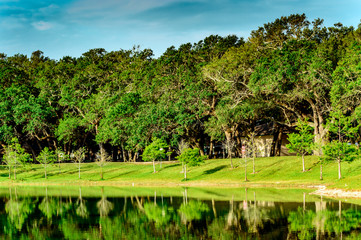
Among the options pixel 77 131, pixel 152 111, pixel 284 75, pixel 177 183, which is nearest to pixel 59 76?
pixel 77 131

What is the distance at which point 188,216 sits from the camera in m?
30.2

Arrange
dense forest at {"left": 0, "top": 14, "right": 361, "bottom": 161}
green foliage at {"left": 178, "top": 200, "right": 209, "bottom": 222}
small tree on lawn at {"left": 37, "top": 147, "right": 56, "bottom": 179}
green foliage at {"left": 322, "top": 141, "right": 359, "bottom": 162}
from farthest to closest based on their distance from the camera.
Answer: small tree on lawn at {"left": 37, "top": 147, "right": 56, "bottom": 179}
dense forest at {"left": 0, "top": 14, "right": 361, "bottom": 161}
green foliage at {"left": 322, "top": 141, "right": 359, "bottom": 162}
green foliage at {"left": 178, "top": 200, "right": 209, "bottom": 222}

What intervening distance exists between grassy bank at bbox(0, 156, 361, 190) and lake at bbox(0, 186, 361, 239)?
5.86m

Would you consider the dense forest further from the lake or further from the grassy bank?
the lake

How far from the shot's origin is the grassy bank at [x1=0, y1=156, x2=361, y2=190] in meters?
46.9

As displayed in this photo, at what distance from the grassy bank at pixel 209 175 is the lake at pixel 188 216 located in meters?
5.86

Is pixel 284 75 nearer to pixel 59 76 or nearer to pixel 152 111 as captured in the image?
pixel 152 111

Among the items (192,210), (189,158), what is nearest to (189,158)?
(189,158)

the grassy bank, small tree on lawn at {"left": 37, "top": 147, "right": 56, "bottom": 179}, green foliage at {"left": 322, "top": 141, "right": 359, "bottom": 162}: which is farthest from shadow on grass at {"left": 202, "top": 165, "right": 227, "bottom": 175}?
small tree on lawn at {"left": 37, "top": 147, "right": 56, "bottom": 179}

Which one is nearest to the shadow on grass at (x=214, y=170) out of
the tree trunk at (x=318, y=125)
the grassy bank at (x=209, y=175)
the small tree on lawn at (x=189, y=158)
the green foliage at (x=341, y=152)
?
the grassy bank at (x=209, y=175)

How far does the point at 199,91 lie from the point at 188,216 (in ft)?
128

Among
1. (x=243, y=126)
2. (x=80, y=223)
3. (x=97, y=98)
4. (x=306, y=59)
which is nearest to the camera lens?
(x=80, y=223)

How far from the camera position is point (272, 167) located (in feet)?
183

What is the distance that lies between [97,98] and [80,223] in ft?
168
